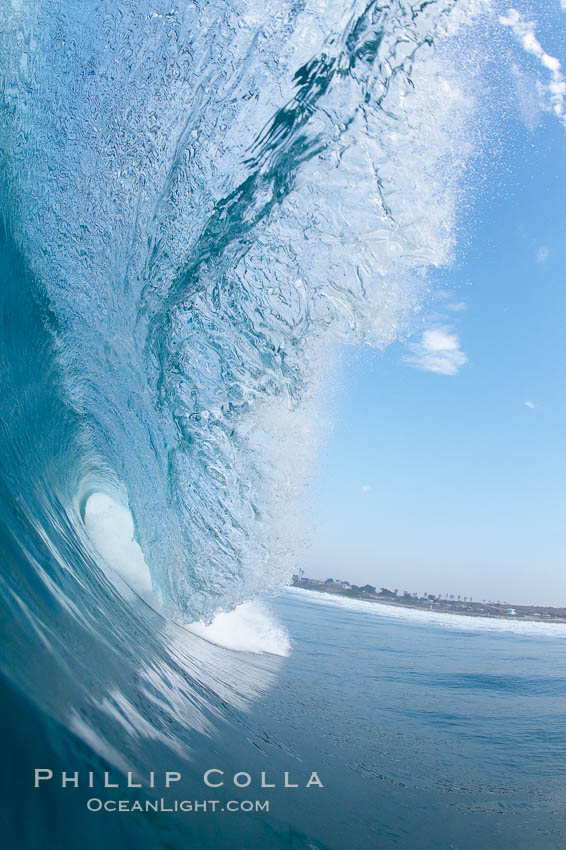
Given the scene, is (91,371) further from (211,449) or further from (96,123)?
(96,123)

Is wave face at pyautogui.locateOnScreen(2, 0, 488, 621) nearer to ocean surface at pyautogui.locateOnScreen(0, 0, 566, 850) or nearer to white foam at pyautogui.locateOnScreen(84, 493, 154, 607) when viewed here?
ocean surface at pyautogui.locateOnScreen(0, 0, 566, 850)

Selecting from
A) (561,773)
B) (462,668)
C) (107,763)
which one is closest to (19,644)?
(107,763)

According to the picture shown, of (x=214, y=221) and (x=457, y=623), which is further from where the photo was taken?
(x=457, y=623)

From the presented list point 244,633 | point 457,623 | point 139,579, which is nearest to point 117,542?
point 139,579

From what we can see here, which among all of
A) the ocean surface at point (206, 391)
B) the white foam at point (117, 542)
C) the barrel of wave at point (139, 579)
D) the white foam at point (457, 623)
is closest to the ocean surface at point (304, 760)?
the ocean surface at point (206, 391)

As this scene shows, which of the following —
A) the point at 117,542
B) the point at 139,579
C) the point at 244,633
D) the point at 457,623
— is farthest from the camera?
the point at 457,623

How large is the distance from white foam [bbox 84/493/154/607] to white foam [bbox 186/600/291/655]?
116cm

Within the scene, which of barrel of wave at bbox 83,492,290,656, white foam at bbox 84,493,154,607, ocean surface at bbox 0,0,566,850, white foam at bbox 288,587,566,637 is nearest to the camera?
ocean surface at bbox 0,0,566,850

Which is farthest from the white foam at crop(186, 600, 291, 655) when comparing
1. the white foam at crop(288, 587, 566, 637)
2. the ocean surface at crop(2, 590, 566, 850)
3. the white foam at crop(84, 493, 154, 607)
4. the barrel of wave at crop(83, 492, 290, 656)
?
the white foam at crop(288, 587, 566, 637)

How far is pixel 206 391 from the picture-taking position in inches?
223

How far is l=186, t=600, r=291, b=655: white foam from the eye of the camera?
7707 mm

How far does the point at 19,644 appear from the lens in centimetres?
219

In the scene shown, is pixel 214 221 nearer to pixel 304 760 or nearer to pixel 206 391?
pixel 206 391

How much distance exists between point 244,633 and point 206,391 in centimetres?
569
